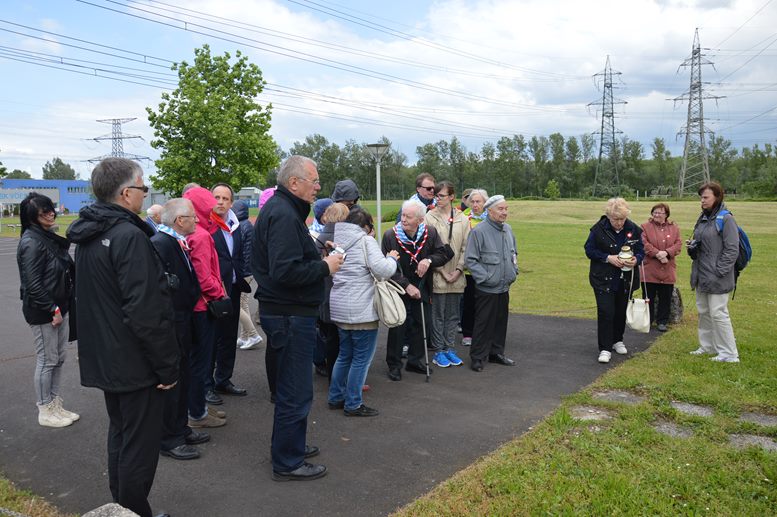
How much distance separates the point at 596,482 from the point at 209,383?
3.73 metres

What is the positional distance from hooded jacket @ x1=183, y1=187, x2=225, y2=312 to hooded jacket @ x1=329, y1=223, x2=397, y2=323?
3.46ft

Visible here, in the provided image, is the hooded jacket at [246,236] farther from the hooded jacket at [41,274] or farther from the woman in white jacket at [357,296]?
the hooded jacket at [41,274]

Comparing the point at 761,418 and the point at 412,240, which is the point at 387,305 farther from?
the point at 761,418

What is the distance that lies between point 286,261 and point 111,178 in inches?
46.1

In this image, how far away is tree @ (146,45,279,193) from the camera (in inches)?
1188

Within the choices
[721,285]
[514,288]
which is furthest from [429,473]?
[514,288]

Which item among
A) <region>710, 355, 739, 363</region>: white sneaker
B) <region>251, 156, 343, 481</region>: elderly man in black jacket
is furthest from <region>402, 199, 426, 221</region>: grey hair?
<region>710, 355, 739, 363</region>: white sneaker

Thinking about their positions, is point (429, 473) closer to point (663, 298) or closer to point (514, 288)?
point (663, 298)

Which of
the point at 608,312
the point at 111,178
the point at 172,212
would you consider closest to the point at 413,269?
the point at 608,312

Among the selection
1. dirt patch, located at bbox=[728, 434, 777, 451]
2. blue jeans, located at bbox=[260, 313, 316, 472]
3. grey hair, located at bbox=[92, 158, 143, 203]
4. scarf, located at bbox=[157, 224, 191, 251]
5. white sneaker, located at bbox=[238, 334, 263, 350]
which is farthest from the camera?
white sneaker, located at bbox=[238, 334, 263, 350]

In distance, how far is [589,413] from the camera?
18.0 ft

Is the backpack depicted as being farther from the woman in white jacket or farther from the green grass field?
the woman in white jacket

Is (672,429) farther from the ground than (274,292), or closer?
closer

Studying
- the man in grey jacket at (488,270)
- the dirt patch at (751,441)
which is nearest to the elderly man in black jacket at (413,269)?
the man in grey jacket at (488,270)
